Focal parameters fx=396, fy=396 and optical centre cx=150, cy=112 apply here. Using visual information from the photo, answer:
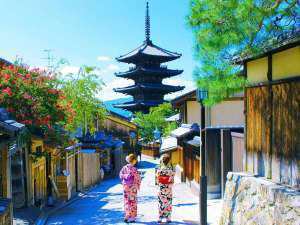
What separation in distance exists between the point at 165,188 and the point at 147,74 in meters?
38.2

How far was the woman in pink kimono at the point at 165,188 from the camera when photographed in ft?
30.0

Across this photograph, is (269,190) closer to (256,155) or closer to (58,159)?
(256,155)

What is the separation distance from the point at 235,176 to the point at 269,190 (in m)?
1.44

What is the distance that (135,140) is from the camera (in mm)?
39844

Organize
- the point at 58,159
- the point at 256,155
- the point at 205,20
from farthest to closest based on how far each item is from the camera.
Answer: the point at 58,159
the point at 256,155
the point at 205,20

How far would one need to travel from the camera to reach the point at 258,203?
6.61 m

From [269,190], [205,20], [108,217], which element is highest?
[205,20]

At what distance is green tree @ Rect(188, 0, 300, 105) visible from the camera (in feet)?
18.6

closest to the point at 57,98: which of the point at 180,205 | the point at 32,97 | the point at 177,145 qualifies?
the point at 32,97

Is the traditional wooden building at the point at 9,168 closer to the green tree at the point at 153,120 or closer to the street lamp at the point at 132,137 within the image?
the street lamp at the point at 132,137

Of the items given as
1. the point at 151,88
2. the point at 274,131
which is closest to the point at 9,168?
the point at 274,131

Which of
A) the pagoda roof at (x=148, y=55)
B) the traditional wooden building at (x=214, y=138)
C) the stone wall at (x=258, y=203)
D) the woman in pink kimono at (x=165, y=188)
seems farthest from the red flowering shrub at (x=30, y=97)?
the pagoda roof at (x=148, y=55)

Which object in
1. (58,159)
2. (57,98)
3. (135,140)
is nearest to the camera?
(57,98)

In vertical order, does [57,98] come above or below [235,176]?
above
